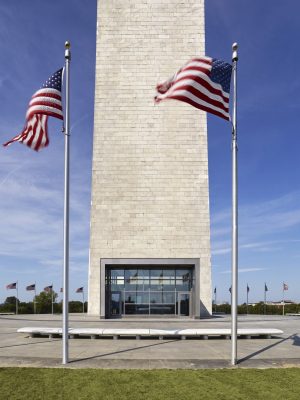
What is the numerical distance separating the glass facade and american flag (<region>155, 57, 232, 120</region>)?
2457 centimetres

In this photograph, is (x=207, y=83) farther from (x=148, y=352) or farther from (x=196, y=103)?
(x=148, y=352)

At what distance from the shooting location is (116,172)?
40.5m

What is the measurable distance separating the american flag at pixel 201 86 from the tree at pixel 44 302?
40.2 meters

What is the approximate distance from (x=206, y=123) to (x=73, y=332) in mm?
27812

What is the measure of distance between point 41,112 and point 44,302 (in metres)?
44.6

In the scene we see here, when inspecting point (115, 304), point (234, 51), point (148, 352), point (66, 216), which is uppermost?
point (234, 51)

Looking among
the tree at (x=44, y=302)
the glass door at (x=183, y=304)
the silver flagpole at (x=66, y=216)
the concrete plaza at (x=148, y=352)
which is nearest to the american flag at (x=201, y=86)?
the silver flagpole at (x=66, y=216)

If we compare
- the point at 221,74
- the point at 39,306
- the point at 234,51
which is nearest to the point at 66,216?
the point at 221,74

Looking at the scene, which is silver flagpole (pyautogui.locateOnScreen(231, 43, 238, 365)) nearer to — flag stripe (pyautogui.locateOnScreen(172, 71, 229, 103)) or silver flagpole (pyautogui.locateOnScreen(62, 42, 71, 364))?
flag stripe (pyautogui.locateOnScreen(172, 71, 229, 103))

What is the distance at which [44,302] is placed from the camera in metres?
53.8

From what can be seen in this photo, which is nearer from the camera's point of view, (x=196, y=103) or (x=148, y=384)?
(x=148, y=384)

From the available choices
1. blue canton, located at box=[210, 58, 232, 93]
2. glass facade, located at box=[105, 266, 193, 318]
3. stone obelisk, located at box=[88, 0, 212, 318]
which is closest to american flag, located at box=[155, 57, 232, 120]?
blue canton, located at box=[210, 58, 232, 93]

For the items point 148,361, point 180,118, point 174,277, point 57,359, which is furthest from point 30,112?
point 180,118

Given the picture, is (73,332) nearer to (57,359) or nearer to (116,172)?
(57,359)
